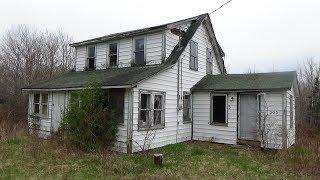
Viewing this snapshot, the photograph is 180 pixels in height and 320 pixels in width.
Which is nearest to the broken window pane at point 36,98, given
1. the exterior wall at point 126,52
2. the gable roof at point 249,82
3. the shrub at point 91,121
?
the exterior wall at point 126,52

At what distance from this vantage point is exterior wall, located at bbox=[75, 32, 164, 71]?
54.3ft

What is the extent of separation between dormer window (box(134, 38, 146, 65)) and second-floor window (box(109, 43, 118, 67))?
148cm

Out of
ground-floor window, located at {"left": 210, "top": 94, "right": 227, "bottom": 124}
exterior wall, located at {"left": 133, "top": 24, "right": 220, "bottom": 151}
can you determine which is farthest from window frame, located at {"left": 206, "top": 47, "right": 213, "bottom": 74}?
ground-floor window, located at {"left": 210, "top": 94, "right": 227, "bottom": 124}

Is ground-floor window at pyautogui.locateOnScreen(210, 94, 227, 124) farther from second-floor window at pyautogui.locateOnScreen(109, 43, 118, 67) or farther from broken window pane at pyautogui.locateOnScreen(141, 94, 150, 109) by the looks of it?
second-floor window at pyautogui.locateOnScreen(109, 43, 118, 67)

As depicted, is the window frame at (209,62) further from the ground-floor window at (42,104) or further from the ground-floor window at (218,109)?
the ground-floor window at (42,104)

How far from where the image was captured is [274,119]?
14664mm

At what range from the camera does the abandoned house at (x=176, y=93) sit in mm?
14078

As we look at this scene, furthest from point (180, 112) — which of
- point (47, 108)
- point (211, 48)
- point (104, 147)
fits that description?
point (47, 108)

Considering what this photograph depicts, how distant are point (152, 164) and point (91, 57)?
35.0ft

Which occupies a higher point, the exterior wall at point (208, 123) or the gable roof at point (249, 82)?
the gable roof at point (249, 82)

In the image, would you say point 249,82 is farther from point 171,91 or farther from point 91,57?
point 91,57

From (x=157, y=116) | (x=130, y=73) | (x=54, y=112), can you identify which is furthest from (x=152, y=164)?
(x=54, y=112)

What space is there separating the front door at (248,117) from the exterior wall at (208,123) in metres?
0.34

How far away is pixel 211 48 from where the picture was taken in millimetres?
20656
